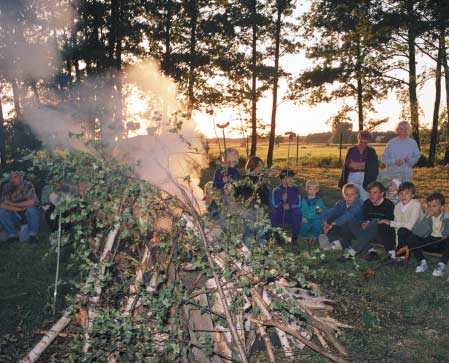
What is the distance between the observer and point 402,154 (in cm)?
809

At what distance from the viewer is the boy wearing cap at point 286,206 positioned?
7758 mm

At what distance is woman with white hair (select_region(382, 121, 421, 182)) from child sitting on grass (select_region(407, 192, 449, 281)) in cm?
184

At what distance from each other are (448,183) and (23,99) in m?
25.7

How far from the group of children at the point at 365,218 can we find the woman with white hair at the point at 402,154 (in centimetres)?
21

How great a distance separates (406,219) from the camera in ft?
21.8

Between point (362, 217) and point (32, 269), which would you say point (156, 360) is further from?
point (362, 217)

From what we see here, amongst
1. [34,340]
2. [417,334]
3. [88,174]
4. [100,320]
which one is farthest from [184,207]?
[417,334]

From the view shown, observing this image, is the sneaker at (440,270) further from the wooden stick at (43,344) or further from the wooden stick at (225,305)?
the wooden stick at (43,344)

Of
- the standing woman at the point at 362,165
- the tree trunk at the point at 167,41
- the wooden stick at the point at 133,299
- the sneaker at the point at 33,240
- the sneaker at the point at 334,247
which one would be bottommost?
the sneaker at the point at 33,240

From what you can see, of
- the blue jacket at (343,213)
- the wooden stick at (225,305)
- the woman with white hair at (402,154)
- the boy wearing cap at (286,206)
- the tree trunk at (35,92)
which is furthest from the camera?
the tree trunk at (35,92)

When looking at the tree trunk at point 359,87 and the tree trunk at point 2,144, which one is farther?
the tree trunk at point 2,144

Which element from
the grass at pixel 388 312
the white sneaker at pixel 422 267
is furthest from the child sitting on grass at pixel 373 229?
the white sneaker at pixel 422 267

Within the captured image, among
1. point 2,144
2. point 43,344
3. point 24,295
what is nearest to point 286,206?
point 24,295

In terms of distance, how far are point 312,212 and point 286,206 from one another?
0.49 meters
